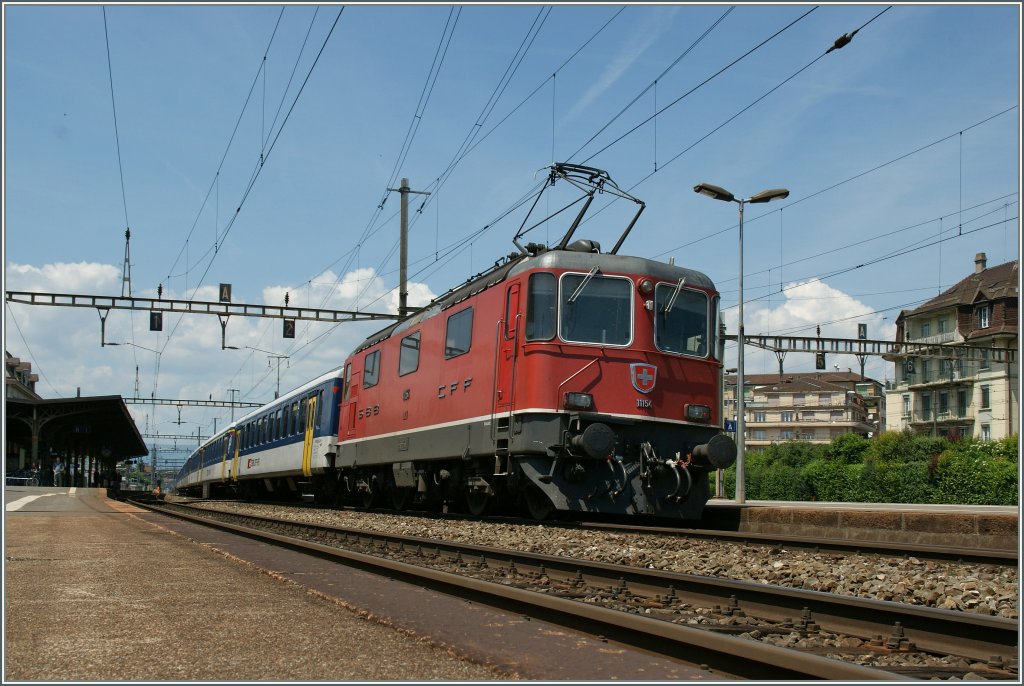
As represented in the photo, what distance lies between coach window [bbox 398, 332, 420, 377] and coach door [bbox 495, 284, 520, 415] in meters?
3.59

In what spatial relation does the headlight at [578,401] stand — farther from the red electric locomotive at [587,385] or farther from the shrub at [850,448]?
the shrub at [850,448]

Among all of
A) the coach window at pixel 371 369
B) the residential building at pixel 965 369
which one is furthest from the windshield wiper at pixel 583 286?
the residential building at pixel 965 369

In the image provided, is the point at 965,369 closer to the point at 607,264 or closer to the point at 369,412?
the point at 369,412

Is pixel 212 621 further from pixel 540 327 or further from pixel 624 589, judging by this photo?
pixel 540 327

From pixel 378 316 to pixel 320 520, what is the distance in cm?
1352

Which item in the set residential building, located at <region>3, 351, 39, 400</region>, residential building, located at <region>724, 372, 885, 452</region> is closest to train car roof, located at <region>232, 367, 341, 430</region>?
residential building, located at <region>3, 351, 39, 400</region>

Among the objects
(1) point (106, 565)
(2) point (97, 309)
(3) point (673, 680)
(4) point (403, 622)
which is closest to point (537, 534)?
(1) point (106, 565)

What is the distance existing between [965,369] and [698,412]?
185 feet

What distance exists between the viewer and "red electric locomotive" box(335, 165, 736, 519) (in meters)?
12.1

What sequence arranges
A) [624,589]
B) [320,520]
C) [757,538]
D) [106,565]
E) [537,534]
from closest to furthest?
1. [624,589]
2. [106,565]
3. [757,538]
4. [537,534]
5. [320,520]

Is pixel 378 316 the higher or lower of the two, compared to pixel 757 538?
higher

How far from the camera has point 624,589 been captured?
7.06 metres

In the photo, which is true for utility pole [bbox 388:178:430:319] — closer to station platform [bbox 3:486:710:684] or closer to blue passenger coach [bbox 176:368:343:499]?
blue passenger coach [bbox 176:368:343:499]

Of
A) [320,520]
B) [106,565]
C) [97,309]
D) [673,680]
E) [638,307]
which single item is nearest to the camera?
[673,680]
